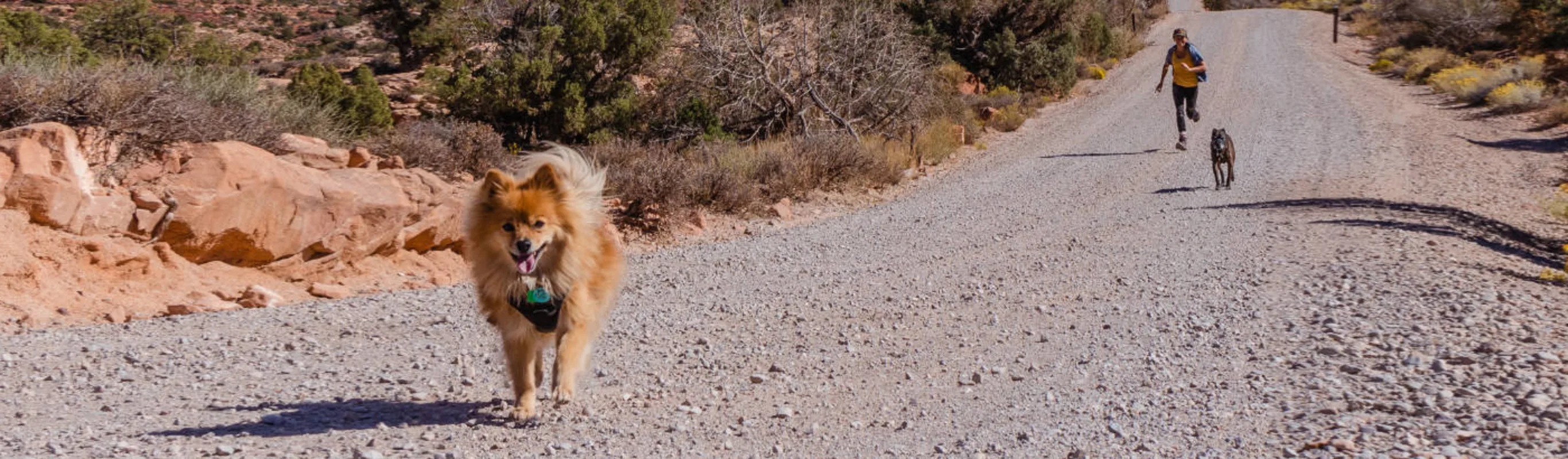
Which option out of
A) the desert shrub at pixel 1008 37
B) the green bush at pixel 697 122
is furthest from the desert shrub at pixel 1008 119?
the green bush at pixel 697 122

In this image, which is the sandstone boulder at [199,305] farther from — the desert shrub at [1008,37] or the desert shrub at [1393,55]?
the desert shrub at [1393,55]

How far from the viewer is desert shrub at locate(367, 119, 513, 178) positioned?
13961 millimetres

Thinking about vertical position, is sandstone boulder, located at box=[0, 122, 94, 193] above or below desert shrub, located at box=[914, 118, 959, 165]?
above

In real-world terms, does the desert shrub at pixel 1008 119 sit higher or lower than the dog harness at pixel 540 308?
lower

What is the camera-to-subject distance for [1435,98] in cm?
2700

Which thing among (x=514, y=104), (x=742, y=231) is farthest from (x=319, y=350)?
(x=514, y=104)

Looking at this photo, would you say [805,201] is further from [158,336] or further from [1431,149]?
[1431,149]

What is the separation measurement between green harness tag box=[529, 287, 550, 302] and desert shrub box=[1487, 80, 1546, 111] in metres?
25.2

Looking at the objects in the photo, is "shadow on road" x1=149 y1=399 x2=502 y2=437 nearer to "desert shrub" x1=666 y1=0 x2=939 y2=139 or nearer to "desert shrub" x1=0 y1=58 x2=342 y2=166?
"desert shrub" x1=0 y1=58 x2=342 y2=166

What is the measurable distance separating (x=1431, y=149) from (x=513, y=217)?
59.5 feet

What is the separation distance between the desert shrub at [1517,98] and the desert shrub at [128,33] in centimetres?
2798

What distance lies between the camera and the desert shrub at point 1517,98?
23.6 m

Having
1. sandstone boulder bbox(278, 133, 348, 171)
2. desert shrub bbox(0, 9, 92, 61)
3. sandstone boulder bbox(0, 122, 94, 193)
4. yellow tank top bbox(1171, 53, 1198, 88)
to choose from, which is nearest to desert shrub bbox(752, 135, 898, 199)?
yellow tank top bbox(1171, 53, 1198, 88)

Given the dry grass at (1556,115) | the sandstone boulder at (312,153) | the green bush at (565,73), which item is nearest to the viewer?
the sandstone boulder at (312,153)
